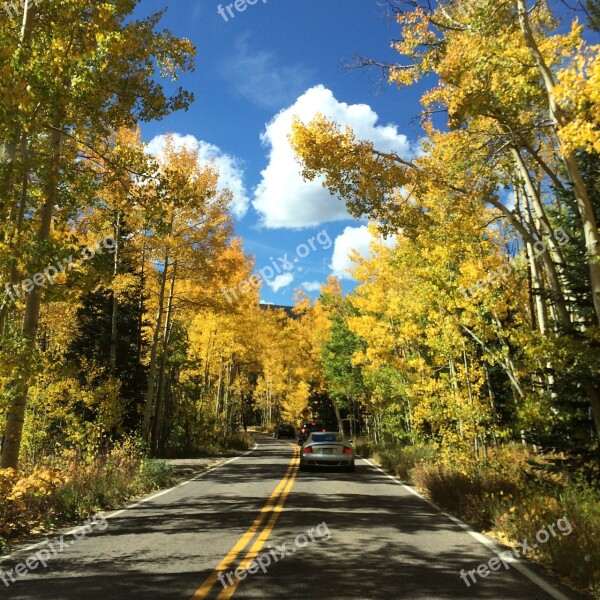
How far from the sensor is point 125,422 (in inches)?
928

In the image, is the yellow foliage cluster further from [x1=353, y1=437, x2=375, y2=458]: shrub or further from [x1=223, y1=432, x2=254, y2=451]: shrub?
[x1=223, y1=432, x2=254, y2=451]: shrub

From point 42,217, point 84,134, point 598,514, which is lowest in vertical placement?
point 598,514

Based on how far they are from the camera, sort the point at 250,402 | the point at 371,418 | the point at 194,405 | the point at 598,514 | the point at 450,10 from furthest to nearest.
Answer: the point at 250,402 → the point at 371,418 → the point at 194,405 → the point at 450,10 → the point at 598,514

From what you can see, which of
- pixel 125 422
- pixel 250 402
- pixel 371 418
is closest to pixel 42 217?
pixel 125 422

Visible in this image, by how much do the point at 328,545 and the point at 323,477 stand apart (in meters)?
9.04

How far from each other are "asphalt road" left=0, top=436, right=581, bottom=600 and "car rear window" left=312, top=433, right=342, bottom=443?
767cm

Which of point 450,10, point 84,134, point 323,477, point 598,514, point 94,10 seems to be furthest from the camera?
point 323,477

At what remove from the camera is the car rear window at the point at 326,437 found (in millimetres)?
18025

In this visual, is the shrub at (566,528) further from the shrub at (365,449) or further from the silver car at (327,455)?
the shrub at (365,449)

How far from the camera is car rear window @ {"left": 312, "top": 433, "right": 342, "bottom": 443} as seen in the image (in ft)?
59.1

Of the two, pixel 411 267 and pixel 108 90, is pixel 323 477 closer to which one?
pixel 411 267

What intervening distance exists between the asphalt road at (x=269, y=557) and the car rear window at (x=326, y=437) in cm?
767

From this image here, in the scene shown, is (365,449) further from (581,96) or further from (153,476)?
(581,96)

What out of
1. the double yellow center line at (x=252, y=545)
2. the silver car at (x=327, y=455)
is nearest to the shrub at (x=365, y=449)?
the silver car at (x=327, y=455)
